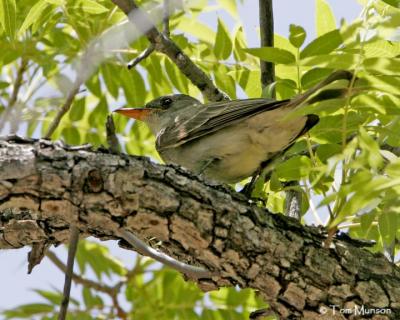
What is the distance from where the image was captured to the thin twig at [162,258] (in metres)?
3.20

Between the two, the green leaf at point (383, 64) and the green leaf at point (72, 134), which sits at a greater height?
the green leaf at point (72, 134)

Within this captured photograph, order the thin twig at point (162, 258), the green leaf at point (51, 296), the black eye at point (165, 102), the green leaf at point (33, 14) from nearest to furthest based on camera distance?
the thin twig at point (162, 258) < the green leaf at point (33, 14) < the green leaf at point (51, 296) < the black eye at point (165, 102)

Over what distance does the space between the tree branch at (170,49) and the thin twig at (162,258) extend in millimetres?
1700

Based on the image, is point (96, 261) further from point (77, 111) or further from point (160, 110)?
point (160, 110)

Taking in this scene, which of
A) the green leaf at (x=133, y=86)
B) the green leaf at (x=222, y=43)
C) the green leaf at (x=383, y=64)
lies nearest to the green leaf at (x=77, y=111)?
the green leaf at (x=133, y=86)

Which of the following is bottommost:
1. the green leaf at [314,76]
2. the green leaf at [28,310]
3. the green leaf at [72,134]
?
the green leaf at [28,310]

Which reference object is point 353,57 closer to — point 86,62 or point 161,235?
point 161,235

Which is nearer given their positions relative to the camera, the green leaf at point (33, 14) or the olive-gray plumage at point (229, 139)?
the green leaf at point (33, 14)

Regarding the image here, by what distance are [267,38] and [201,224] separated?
5.29ft

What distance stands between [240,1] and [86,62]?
1148mm

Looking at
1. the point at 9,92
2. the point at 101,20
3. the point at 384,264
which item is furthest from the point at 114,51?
the point at 384,264

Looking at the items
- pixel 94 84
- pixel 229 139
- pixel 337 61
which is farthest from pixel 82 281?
pixel 337 61

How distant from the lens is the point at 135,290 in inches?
223

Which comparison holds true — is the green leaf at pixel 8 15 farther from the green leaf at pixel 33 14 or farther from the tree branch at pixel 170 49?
the tree branch at pixel 170 49
